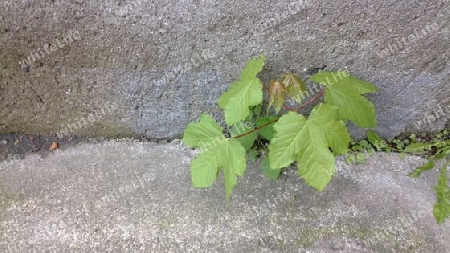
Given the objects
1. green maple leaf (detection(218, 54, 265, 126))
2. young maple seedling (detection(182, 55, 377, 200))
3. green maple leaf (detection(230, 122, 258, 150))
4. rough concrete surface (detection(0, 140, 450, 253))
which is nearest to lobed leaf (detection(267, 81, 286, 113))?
young maple seedling (detection(182, 55, 377, 200))

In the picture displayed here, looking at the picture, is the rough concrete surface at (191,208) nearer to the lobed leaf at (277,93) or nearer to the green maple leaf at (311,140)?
the green maple leaf at (311,140)

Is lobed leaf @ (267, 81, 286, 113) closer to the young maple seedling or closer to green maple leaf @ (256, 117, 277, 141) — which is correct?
the young maple seedling

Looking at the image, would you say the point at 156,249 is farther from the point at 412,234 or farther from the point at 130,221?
the point at 412,234

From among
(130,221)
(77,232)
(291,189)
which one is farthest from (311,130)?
(77,232)

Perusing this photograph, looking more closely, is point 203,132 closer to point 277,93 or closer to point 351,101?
point 277,93

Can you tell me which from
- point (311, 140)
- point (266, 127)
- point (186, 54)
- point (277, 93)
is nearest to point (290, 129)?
point (311, 140)
